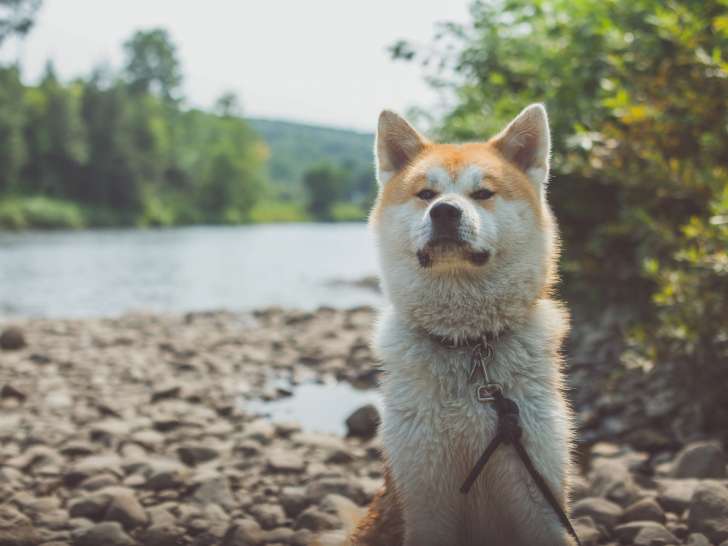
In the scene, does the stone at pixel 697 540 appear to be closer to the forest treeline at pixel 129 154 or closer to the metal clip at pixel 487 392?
the metal clip at pixel 487 392

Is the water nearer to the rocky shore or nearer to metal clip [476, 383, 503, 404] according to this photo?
the rocky shore

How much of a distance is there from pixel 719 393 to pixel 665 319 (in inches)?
32.5

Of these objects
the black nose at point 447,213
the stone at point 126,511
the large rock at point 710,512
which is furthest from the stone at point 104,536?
the large rock at point 710,512

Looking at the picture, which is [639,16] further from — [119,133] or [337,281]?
[119,133]

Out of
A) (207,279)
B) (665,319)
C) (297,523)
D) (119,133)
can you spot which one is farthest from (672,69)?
(119,133)

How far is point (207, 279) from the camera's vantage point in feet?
72.9

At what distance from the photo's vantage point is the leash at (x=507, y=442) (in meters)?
2.63

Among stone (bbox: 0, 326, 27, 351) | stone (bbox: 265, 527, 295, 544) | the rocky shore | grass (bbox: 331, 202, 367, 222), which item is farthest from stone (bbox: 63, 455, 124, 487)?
grass (bbox: 331, 202, 367, 222)

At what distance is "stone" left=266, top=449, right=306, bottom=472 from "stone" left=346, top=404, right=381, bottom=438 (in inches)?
32.8

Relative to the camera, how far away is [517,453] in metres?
2.68

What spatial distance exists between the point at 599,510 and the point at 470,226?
205 centimetres

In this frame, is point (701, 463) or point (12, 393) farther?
point (12, 393)

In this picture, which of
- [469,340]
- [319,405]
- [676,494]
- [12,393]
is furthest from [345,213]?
[469,340]

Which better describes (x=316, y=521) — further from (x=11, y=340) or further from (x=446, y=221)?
(x=11, y=340)
